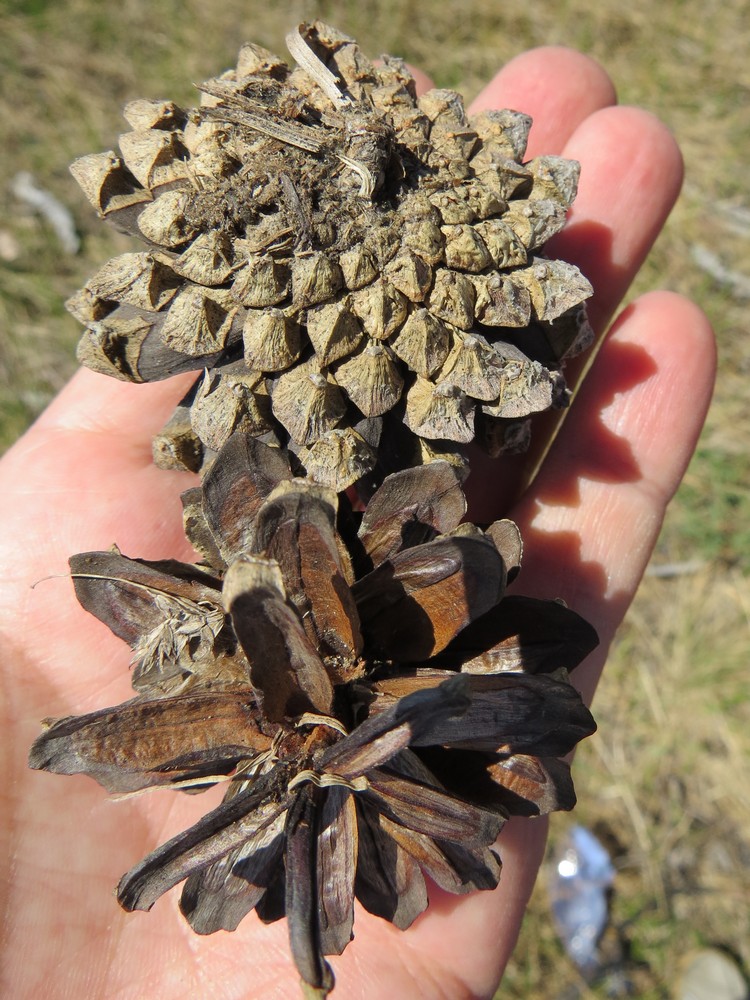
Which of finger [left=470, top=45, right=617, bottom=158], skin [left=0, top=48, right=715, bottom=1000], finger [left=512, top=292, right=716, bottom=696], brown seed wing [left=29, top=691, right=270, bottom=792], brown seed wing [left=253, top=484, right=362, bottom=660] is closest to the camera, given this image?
brown seed wing [left=253, top=484, right=362, bottom=660]

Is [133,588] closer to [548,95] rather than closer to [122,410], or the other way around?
[122,410]

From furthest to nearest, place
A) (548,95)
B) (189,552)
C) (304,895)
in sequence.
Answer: (548,95)
(189,552)
(304,895)

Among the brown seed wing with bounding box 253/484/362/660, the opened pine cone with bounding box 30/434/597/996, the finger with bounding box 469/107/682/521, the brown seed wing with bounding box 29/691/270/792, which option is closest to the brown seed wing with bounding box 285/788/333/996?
the opened pine cone with bounding box 30/434/597/996

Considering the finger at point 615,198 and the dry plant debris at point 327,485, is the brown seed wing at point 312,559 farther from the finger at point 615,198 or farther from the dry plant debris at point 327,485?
the finger at point 615,198

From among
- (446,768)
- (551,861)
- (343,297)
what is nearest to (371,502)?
(343,297)

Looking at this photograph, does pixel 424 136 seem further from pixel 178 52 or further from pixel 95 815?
pixel 178 52

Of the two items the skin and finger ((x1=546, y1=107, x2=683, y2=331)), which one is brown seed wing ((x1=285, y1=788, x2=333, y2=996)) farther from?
finger ((x1=546, y1=107, x2=683, y2=331))

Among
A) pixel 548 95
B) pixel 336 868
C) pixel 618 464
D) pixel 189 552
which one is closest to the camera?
pixel 336 868

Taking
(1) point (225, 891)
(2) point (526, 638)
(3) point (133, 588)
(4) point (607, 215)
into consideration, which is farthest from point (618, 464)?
(1) point (225, 891)
